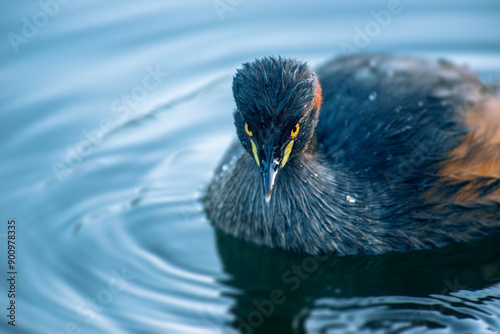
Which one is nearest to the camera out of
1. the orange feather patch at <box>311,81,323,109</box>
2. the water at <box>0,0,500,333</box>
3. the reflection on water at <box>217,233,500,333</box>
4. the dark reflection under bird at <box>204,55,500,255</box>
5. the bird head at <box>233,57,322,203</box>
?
the bird head at <box>233,57,322,203</box>

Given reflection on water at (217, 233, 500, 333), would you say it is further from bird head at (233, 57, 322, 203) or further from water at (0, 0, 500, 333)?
bird head at (233, 57, 322, 203)

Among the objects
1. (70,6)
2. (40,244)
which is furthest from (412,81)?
(70,6)

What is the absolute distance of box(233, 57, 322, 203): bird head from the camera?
22.6 ft

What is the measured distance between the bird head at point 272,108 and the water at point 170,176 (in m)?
1.18

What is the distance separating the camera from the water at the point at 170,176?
7.20 meters

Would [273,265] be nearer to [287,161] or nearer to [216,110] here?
[287,161]

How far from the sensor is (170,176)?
892 cm

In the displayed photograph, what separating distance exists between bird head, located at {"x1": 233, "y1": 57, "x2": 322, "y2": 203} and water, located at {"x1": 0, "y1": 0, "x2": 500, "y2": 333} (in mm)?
1183

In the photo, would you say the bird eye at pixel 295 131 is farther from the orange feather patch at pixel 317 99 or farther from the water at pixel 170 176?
the water at pixel 170 176

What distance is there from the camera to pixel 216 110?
985 centimetres

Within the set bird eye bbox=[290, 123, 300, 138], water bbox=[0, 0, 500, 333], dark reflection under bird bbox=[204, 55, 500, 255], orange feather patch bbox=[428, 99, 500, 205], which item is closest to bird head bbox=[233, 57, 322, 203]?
bird eye bbox=[290, 123, 300, 138]

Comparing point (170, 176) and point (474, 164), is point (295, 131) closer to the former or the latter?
point (474, 164)

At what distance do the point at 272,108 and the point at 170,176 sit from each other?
7.90 feet

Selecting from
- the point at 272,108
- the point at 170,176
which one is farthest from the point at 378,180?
the point at 170,176
